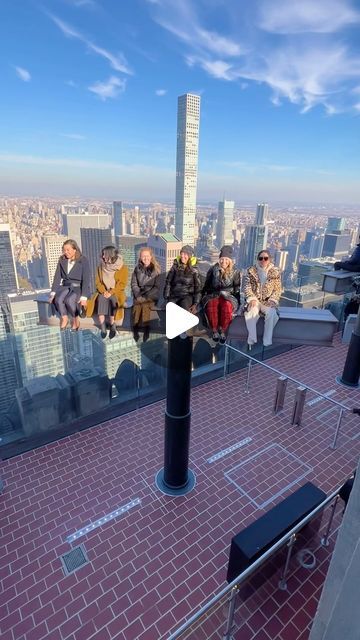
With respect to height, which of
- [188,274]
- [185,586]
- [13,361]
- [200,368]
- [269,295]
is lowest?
[185,586]

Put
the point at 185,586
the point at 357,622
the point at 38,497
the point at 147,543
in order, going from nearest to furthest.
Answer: the point at 357,622 < the point at 185,586 < the point at 147,543 < the point at 38,497

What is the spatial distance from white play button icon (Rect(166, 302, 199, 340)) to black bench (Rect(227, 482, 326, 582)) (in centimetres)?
216

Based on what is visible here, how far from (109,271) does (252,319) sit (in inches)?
91.6

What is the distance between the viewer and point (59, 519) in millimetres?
4254

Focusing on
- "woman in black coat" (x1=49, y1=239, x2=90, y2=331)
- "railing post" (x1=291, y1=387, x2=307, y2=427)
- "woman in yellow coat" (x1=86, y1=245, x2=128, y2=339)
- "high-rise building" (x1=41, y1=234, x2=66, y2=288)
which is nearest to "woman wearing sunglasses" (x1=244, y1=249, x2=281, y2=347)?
"railing post" (x1=291, y1=387, x2=307, y2=427)

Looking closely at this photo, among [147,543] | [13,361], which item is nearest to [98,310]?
[13,361]

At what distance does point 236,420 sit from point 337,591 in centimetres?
483

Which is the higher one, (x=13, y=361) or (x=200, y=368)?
(x=13, y=361)

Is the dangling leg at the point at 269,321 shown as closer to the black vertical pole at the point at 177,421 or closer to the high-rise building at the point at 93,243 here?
the black vertical pole at the point at 177,421

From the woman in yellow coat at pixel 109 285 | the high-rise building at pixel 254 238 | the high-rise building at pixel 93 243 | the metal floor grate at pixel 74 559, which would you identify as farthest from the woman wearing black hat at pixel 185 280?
the high-rise building at pixel 254 238

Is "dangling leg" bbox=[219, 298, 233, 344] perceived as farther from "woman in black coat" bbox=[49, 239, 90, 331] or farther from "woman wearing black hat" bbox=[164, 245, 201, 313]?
"woman in black coat" bbox=[49, 239, 90, 331]

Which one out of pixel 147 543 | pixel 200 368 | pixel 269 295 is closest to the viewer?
pixel 147 543

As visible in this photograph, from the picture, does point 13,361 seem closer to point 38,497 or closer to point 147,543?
point 38,497

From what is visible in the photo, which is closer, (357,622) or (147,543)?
(357,622)
